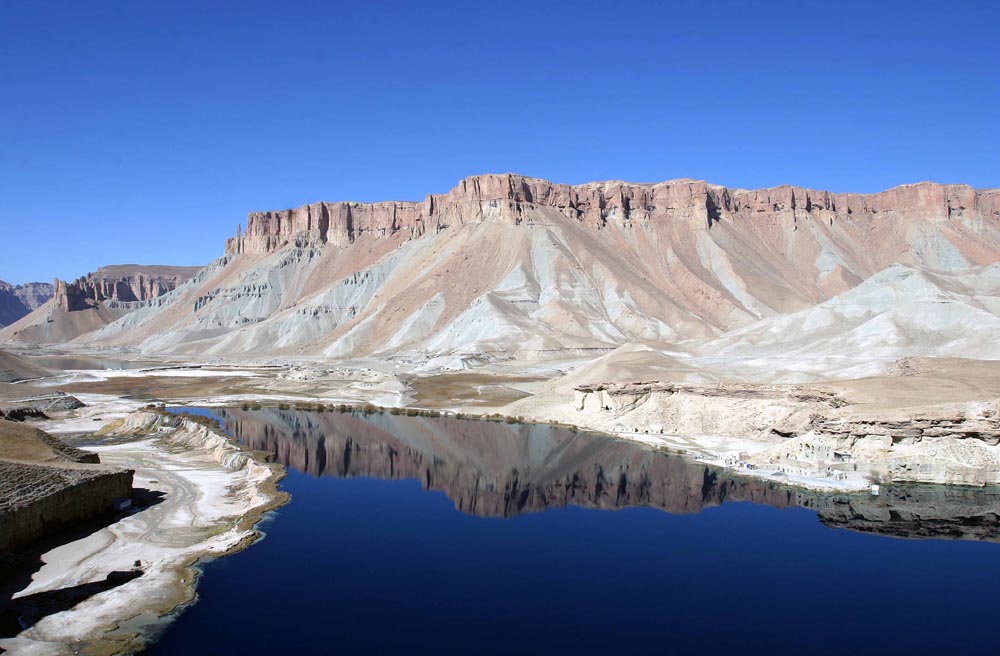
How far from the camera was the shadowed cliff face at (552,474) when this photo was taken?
120ft

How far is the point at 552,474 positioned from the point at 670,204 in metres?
145

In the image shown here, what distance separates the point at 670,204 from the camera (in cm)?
18025

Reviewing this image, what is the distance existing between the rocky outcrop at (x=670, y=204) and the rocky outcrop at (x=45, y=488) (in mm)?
135170

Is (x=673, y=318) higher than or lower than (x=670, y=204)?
lower

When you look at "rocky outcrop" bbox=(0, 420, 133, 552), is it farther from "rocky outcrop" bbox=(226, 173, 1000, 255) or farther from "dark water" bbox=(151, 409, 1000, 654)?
"rocky outcrop" bbox=(226, 173, 1000, 255)

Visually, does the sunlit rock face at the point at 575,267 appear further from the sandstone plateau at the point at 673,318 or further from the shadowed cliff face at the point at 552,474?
the shadowed cliff face at the point at 552,474

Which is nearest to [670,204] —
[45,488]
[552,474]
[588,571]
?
[552,474]

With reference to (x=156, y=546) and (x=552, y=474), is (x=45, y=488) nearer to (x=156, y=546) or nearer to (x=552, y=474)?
(x=156, y=546)

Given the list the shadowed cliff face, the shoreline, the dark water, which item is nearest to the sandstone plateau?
the shadowed cliff face

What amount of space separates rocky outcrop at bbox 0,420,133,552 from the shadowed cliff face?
543 inches

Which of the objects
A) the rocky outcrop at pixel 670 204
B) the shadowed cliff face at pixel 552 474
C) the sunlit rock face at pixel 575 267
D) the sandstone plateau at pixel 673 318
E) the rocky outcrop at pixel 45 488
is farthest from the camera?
the rocky outcrop at pixel 670 204

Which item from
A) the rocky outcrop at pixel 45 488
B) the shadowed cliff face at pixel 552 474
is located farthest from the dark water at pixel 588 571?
the rocky outcrop at pixel 45 488

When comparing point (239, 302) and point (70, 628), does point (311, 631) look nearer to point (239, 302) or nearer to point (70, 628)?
point (70, 628)

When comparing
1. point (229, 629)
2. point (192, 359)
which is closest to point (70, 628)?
point (229, 629)
